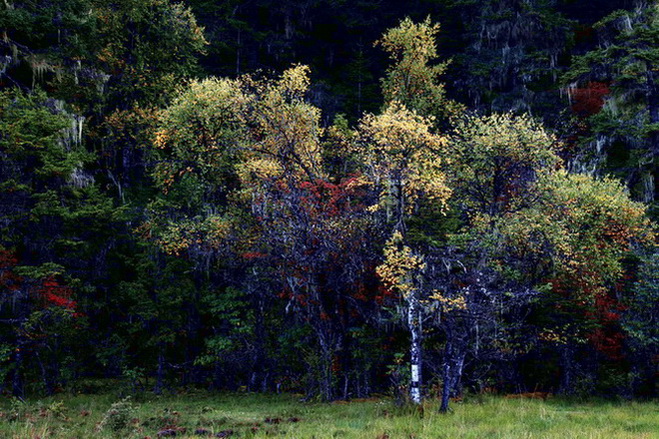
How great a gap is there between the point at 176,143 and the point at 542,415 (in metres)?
22.4

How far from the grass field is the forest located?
1.75 metres

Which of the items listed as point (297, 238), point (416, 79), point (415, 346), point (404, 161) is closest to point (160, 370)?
point (297, 238)

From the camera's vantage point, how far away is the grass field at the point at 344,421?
11.9m

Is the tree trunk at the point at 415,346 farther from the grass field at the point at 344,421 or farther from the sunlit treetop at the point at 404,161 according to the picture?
the sunlit treetop at the point at 404,161

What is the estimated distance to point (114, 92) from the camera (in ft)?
112

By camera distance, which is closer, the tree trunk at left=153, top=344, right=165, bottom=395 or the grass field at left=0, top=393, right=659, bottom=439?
the grass field at left=0, top=393, right=659, bottom=439

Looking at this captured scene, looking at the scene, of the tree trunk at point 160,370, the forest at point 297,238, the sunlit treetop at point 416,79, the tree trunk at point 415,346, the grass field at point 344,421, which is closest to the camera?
the grass field at point 344,421

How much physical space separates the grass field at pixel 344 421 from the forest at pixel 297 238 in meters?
1.75

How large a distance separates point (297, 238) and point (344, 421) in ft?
32.0

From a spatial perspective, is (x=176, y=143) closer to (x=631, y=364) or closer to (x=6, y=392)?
(x=6, y=392)

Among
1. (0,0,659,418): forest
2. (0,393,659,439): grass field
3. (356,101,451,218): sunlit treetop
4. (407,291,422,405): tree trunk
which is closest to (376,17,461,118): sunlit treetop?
(0,0,659,418): forest

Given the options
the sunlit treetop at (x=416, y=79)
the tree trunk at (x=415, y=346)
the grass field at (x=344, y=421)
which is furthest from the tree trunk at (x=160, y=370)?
the sunlit treetop at (x=416, y=79)

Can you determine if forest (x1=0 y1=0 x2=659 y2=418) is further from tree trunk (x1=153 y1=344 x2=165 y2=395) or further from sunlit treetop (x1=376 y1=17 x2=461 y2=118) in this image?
sunlit treetop (x1=376 y1=17 x2=461 y2=118)

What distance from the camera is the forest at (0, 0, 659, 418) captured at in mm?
21031
